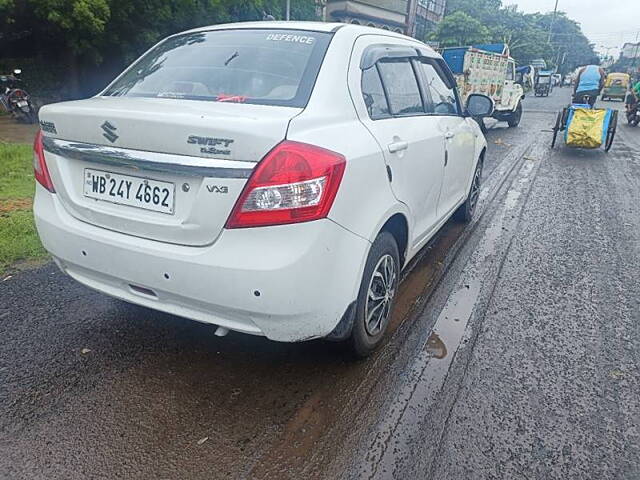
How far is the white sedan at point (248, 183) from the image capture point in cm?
196

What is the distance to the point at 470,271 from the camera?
13.1 ft

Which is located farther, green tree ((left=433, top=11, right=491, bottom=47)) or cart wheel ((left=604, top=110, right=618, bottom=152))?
green tree ((left=433, top=11, right=491, bottom=47))

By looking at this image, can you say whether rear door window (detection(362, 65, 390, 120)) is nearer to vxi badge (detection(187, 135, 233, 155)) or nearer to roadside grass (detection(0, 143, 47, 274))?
vxi badge (detection(187, 135, 233, 155))

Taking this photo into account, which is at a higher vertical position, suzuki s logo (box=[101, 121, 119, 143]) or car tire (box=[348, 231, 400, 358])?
suzuki s logo (box=[101, 121, 119, 143])

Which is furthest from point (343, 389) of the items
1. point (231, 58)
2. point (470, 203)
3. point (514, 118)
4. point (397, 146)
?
point (514, 118)

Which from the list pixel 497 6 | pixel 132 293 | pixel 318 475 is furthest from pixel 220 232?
pixel 497 6

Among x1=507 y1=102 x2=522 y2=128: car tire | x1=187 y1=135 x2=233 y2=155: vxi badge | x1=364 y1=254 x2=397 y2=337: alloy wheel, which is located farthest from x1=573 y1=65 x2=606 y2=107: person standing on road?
x1=187 y1=135 x2=233 y2=155: vxi badge

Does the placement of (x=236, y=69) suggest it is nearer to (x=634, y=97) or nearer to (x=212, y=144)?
(x=212, y=144)

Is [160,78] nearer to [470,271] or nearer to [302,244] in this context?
[302,244]

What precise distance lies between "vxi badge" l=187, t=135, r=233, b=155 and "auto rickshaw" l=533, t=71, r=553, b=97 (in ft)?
124

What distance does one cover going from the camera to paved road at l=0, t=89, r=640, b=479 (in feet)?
6.72

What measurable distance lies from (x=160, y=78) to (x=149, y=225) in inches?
42.7

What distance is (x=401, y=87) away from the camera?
306cm

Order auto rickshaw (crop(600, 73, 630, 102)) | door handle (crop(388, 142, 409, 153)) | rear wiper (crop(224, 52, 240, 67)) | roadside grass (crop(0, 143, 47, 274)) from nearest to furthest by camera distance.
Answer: door handle (crop(388, 142, 409, 153)), rear wiper (crop(224, 52, 240, 67)), roadside grass (crop(0, 143, 47, 274)), auto rickshaw (crop(600, 73, 630, 102))
